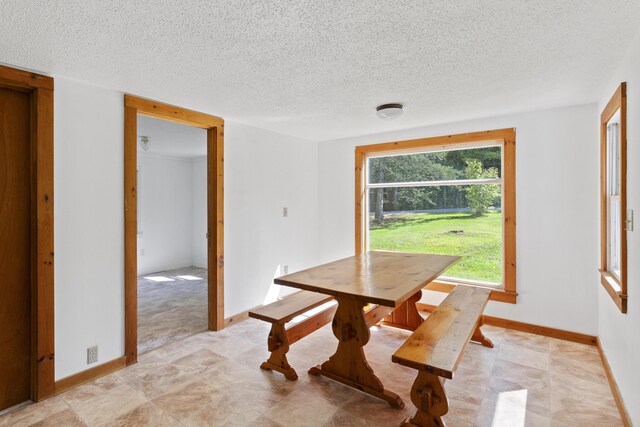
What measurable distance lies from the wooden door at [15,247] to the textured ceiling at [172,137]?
1435 mm

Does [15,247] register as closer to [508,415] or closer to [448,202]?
[508,415]

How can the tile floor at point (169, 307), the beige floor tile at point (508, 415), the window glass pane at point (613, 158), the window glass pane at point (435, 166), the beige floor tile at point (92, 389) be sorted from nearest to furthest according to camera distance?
the beige floor tile at point (508, 415)
the beige floor tile at point (92, 389)
the window glass pane at point (613, 158)
the tile floor at point (169, 307)
the window glass pane at point (435, 166)

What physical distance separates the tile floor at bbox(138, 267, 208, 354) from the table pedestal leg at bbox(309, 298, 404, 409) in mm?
1651

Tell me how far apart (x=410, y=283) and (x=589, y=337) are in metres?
2.04

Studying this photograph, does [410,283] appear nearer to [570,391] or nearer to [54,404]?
[570,391]

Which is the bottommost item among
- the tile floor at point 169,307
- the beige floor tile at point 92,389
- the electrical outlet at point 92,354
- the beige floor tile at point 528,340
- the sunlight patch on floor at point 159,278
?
the beige floor tile at point 92,389

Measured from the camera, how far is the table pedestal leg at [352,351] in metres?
2.25

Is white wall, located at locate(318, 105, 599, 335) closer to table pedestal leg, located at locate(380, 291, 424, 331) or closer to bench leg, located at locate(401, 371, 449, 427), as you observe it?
table pedestal leg, located at locate(380, 291, 424, 331)

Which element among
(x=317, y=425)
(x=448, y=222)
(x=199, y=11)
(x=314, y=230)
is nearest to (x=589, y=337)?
(x=448, y=222)

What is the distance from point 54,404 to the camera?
2.12 m

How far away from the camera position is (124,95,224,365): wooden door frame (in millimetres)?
2605

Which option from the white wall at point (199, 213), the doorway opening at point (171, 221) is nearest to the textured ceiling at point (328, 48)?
the doorway opening at point (171, 221)

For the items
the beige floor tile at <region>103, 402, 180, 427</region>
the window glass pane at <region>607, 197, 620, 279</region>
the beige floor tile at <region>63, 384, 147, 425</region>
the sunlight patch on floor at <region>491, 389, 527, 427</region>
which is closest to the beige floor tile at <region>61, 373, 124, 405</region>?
the beige floor tile at <region>63, 384, 147, 425</region>

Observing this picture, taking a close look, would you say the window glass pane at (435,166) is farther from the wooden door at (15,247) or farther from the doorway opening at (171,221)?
the wooden door at (15,247)
